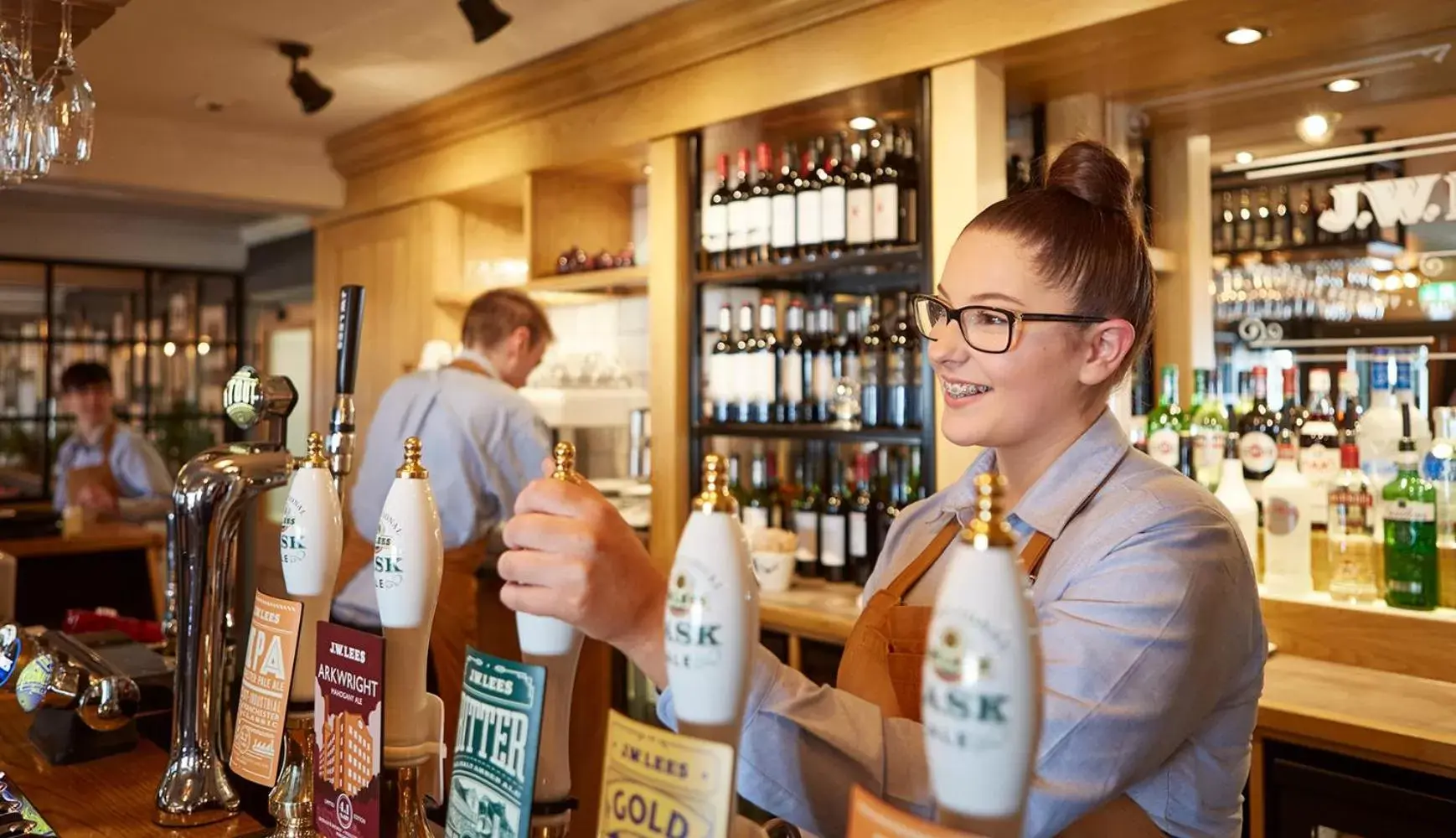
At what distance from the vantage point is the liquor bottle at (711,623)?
0.70m

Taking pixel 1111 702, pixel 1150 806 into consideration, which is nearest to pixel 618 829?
pixel 1111 702

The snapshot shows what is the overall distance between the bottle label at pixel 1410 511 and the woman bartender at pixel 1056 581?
54.0 inches

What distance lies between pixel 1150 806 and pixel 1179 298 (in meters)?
2.23

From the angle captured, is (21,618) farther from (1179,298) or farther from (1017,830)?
(1017,830)

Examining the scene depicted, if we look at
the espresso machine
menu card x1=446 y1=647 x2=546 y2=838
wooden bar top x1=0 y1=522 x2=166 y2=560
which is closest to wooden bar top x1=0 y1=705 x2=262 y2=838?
the espresso machine

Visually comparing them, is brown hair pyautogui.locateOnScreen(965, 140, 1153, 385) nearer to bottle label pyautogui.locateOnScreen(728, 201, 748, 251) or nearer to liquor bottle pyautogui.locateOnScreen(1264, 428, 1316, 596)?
liquor bottle pyautogui.locateOnScreen(1264, 428, 1316, 596)

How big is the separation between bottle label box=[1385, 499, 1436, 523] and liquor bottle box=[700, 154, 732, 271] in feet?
5.91

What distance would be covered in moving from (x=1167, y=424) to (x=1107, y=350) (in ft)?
5.41

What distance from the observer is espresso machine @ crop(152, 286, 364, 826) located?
1219 millimetres

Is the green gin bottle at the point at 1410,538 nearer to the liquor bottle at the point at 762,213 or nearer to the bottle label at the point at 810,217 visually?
the bottle label at the point at 810,217

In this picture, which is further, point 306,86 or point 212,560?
point 306,86

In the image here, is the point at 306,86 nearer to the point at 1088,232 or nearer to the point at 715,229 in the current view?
the point at 715,229

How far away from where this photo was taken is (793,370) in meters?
3.27

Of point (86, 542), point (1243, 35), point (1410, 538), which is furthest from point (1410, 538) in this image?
point (86, 542)
